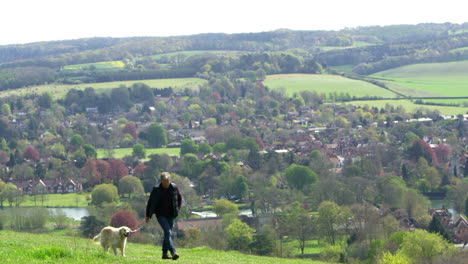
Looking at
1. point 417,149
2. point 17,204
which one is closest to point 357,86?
point 417,149

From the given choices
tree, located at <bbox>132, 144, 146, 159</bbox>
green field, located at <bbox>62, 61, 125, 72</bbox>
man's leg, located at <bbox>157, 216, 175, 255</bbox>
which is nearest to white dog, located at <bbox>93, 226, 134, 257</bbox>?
man's leg, located at <bbox>157, 216, 175, 255</bbox>

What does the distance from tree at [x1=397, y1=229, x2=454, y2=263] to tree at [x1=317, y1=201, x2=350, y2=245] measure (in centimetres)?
1056

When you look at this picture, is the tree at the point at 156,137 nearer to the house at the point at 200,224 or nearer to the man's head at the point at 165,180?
the house at the point at 200,224

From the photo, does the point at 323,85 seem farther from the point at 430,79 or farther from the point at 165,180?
the point at 165,180

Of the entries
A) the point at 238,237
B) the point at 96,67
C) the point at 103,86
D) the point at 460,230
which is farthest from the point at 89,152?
the point at 96,67

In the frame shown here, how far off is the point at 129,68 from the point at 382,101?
3060 inches

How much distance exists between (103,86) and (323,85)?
46405 mm

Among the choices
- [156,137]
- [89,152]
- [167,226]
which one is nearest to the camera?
[167,226]

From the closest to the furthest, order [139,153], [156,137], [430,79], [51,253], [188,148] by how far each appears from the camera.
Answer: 1. [51,253]
2. [139,153]
3. [188,148]
4. [156,137]
5. [430,79]

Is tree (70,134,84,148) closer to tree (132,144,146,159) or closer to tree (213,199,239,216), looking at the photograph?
tree (132,144,146,159)

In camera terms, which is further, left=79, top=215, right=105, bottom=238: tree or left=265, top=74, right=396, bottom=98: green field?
left=265, top=74, right=396, bottom=98: green field

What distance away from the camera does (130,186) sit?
69438mm

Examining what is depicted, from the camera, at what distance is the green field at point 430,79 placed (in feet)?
454

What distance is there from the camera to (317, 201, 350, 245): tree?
1822 inches
